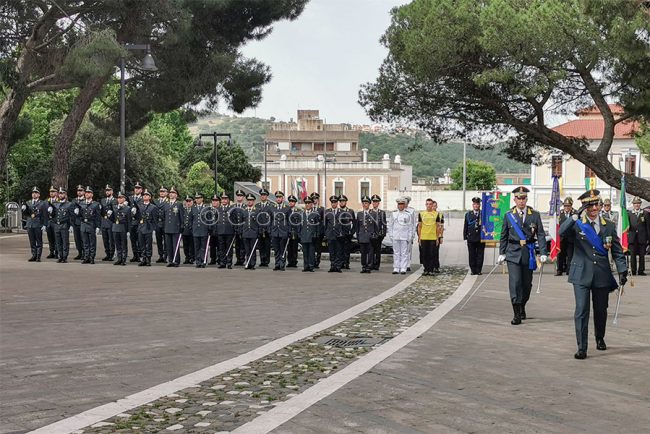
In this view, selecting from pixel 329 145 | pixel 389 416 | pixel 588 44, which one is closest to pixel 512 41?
pixel 588 44

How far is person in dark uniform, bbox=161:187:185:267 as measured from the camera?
21.8m

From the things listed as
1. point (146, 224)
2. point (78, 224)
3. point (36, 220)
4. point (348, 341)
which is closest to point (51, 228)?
point (36, 220)

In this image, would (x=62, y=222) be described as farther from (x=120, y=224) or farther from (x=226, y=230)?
(x=226, y=230)

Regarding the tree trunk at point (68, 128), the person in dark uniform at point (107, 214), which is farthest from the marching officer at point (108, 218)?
the tree trunk at point (68, 128)

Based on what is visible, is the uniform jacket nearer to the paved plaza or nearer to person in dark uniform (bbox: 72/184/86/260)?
the paved plaza

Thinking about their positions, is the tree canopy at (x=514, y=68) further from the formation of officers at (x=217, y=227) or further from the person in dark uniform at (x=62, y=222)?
the person in dark uniform at (x=62, y=222)

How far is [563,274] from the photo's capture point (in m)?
21.3

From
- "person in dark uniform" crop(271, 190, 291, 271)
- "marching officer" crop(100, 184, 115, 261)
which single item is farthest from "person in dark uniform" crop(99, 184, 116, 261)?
"person in dark uniform" crop(271, 190, 291, 271)

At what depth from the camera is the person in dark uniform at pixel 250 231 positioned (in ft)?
70.4

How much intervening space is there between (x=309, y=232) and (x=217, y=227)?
252 centimetres

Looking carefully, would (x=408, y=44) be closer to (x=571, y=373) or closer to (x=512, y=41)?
(x=512, y=41)

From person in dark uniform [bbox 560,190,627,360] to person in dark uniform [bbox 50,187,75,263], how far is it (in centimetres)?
1530

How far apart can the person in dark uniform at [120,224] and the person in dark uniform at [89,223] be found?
42 cm

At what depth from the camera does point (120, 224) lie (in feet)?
72.1
